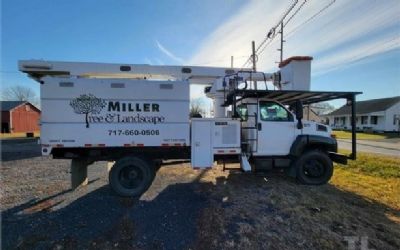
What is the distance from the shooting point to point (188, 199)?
653cm

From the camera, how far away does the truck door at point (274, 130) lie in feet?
25.4

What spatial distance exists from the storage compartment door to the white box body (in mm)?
243

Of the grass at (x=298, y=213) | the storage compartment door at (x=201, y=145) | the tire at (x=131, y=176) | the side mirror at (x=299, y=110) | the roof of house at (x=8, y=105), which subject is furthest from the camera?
the roof of house at (x=8, y=105)

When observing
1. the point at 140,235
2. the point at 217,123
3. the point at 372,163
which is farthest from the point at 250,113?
the point at 372,163

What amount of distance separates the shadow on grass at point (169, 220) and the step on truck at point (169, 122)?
0.81 m

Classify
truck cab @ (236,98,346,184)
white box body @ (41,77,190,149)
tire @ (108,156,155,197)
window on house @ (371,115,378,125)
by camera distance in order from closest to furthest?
white box body @ (41,77,190,149) < tire @ (108,156,155,197) < truck cab @ (236,98,346,184) < window on house @ (371,115,378,125)

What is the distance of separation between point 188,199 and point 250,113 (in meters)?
3.01

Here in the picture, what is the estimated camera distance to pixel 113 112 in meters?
6.81

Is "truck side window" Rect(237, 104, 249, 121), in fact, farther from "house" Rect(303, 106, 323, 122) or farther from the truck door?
"house" Rect(303, 106, 323, 122)

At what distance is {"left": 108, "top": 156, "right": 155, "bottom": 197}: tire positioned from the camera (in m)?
6.95

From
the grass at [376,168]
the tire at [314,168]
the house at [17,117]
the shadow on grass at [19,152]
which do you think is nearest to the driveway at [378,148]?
the grass at [376,168]

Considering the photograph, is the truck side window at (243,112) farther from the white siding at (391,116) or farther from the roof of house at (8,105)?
the roof of house at (8,105)

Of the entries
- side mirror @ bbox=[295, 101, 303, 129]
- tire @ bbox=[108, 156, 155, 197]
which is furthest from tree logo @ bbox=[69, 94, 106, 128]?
side mirror @ bbox=[295, 101, 303, 129]

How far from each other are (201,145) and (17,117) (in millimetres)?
46956
